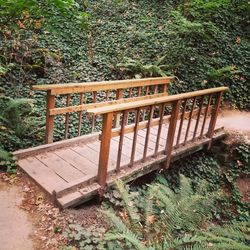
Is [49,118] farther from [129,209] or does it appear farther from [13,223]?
[129,209]

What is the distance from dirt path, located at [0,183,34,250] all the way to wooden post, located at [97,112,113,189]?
111cm

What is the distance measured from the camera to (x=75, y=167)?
4.49 meters

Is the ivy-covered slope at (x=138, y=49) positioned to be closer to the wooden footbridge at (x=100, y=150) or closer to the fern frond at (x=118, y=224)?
the wooden footbridge at (x=100, y=150)

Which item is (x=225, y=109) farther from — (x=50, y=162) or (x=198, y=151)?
(x=50, y=162)

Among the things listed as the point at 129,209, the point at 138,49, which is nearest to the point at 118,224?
the point at 129,209

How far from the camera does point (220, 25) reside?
10.5 metres

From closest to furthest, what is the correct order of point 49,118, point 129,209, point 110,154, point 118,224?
point 118,224
point 129,209
point 49,118
point 110,154

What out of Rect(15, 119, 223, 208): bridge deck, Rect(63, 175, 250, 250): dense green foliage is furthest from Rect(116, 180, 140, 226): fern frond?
Rect(15, 119, 223, 208): bridge deck

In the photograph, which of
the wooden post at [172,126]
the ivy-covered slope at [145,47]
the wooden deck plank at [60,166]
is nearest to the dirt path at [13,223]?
the wooden deck plank at [60,166]

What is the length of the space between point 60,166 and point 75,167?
23cm

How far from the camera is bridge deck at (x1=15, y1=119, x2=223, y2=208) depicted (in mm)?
3851

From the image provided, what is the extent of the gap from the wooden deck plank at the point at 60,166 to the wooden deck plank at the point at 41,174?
0.22 feet

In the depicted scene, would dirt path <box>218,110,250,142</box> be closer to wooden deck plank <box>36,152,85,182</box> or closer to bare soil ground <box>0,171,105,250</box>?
wooden deck plank <box>36,152,85,182</box>

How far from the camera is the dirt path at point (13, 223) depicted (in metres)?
3.12
